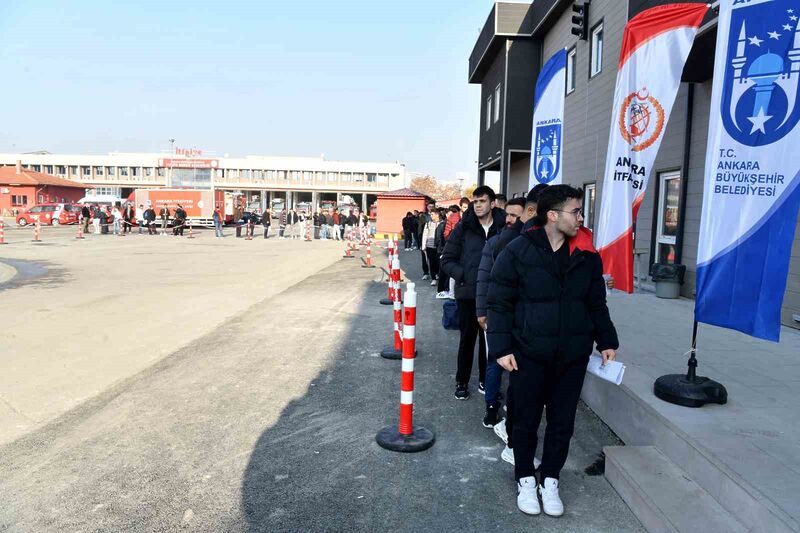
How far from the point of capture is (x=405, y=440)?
14.3 ft

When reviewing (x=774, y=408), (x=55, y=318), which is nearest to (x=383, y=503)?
(x=774, y=408)

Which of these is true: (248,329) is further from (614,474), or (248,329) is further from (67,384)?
(614,474)

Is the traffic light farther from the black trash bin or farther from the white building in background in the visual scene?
the white building in background

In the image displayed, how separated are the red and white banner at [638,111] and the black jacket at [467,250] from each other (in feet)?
3.39

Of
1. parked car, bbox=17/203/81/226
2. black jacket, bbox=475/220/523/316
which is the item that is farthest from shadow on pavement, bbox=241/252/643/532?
parked car, bbox=17/203/81/226

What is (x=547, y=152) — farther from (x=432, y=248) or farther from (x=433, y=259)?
(x=433, y=259)

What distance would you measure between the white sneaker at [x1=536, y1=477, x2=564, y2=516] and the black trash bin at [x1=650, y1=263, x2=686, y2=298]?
7.31m

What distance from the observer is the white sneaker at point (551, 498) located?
11.2 feet

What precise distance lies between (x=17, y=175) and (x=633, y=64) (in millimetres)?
73671

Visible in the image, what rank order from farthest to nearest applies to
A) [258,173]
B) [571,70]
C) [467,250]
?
[258,173] < [571,70] < [467,250]

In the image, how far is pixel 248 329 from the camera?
8.55 m

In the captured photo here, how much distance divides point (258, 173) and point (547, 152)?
319 ft

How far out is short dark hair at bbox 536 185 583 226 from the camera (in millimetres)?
3354

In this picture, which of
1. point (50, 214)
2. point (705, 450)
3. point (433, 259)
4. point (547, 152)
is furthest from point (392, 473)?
point (50, 214)
